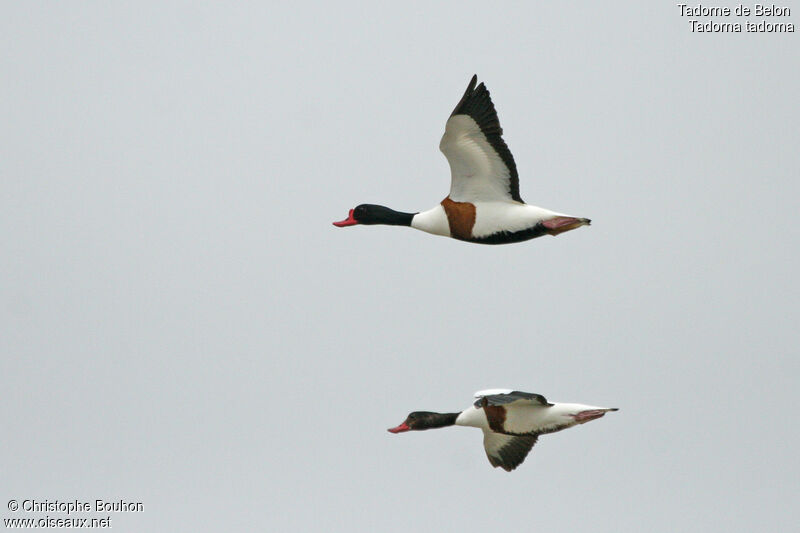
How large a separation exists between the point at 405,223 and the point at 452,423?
9.48ft

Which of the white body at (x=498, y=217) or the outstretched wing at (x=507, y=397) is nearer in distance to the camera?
the white body at (x=498, y=217)

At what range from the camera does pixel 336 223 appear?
1881cm

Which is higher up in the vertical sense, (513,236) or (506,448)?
(513,236)

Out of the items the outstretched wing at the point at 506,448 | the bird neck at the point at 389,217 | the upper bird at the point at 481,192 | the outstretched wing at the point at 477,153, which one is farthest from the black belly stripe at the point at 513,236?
the outstretched wing at the point at 506,448

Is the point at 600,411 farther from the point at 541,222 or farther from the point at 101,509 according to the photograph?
the point at 101,509

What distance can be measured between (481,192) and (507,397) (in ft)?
7.87

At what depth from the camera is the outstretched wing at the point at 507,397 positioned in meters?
18.3

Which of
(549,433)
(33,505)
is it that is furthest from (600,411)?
(33,505)

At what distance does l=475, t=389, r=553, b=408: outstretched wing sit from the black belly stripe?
186cm

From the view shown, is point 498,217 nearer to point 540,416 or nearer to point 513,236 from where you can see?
point 513,236

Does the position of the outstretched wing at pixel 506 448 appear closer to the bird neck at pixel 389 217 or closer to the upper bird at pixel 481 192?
the bird neck at pixel 389 217

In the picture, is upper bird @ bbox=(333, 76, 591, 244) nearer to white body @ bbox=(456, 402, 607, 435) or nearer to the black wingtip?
the black wingtip

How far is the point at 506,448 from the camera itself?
20047 mm

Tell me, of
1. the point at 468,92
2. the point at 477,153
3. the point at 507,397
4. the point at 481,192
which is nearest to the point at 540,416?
the point at 507,397
